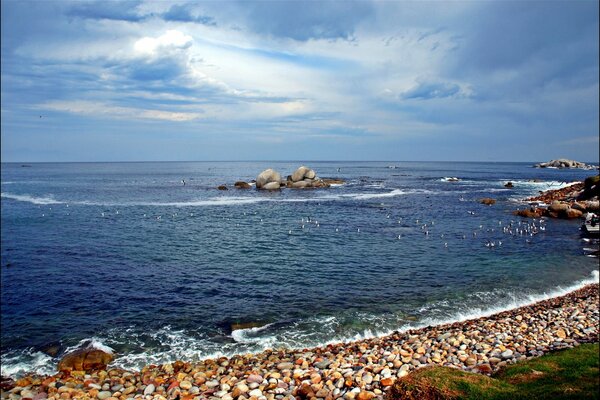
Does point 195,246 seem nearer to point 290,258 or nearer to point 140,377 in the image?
point 290,258

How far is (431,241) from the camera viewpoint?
121 ft

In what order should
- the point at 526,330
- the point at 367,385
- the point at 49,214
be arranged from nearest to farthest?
the point at 367,385, the point at 526,330, the point at 49,214

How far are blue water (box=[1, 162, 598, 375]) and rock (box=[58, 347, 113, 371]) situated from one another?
0.58 meters

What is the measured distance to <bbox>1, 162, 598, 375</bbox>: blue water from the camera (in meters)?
17.7

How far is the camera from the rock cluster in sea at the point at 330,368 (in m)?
11.1

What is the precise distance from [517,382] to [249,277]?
723 inches

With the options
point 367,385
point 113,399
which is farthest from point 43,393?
point 367,385

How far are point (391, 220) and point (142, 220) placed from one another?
31583 millimetres

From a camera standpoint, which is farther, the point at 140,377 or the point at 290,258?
the point at 290,258

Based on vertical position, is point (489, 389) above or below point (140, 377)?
above

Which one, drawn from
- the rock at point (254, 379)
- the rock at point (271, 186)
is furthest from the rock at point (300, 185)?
the rock at point (254, 379)

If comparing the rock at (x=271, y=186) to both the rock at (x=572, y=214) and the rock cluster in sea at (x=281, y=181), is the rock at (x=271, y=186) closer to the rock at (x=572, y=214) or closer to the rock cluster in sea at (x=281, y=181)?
the rock cluster in sea at (x=281, y=181)

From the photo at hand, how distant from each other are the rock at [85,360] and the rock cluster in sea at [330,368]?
2.10 ft

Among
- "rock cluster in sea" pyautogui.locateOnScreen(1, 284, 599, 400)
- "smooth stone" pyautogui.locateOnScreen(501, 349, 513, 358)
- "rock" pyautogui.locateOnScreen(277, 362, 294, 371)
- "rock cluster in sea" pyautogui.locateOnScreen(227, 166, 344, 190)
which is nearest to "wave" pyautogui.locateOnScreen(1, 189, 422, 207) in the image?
"rock cluster in sea" pyautogui.locateOnScreen(227, 166, 344, 190)
